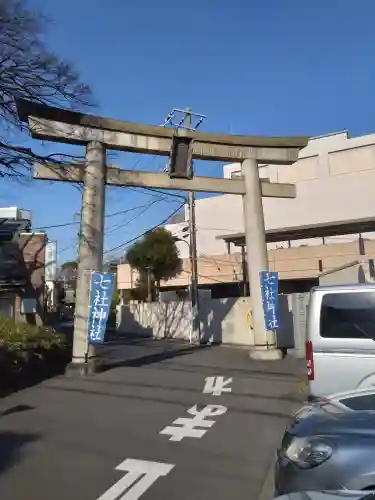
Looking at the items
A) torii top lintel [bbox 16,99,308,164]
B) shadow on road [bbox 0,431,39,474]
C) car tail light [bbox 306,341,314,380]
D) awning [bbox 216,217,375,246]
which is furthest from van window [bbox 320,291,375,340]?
awning [bbox 216,217,375,246]

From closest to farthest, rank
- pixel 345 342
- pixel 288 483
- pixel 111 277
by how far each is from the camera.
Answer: pixel 288 483, pixel 345 342, pixel 111 277

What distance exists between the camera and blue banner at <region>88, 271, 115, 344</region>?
12094mm

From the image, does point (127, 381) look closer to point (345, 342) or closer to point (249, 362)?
point (249, 362)

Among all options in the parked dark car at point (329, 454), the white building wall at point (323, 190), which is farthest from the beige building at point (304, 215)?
the parked dark car at point (329, 454)

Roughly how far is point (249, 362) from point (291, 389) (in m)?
4.01

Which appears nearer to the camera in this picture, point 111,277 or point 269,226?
point 111,277

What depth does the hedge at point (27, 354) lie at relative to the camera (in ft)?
34.2

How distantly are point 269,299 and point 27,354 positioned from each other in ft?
21.9

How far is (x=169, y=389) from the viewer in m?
10.2

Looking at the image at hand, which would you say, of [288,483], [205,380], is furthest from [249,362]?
[288,483]

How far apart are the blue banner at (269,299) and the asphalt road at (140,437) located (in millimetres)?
2338

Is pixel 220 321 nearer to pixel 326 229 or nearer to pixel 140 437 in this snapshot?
pixel 326 229

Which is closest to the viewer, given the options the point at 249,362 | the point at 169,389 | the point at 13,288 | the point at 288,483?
the point at 288,483

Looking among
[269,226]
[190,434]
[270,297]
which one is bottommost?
[190,434]
